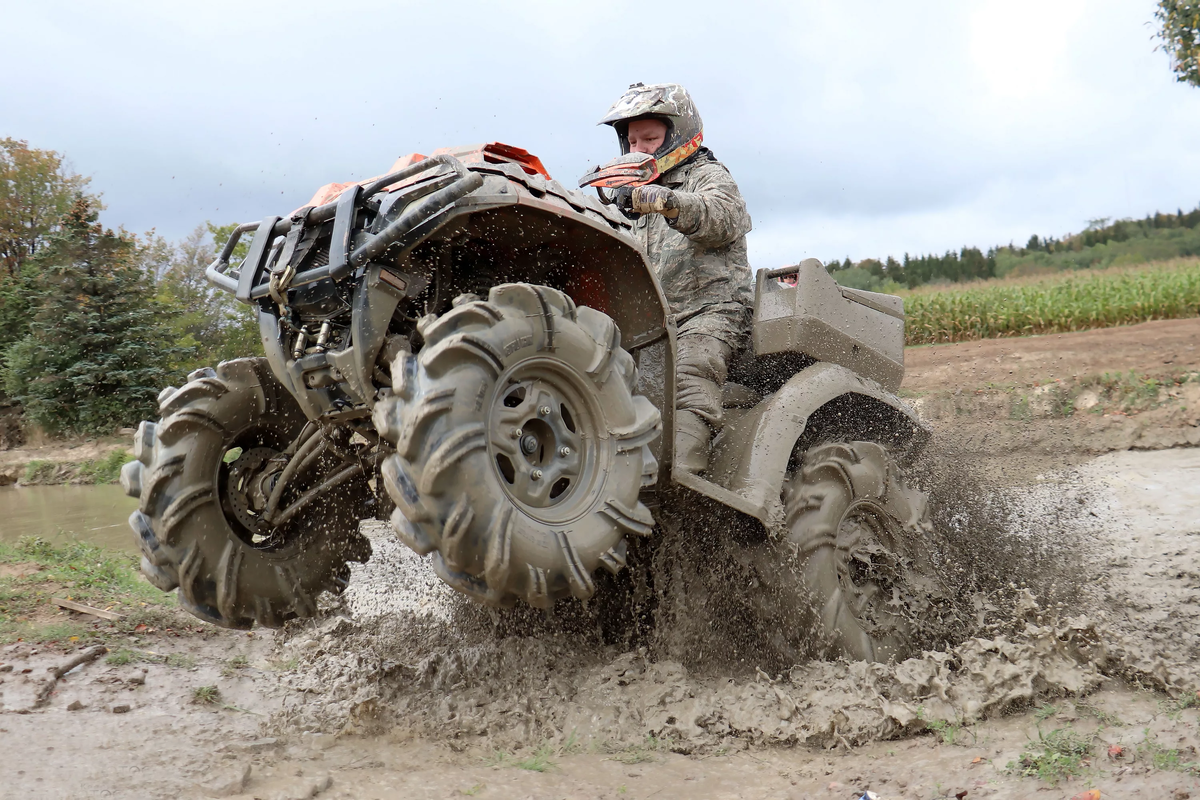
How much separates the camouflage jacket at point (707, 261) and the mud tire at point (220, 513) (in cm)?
171

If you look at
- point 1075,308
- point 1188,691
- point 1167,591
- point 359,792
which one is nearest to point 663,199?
point 359,792

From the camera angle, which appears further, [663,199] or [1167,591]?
[1167,591]

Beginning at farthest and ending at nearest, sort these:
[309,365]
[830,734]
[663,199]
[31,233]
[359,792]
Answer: [31,233]
[663,199]
[830,734]
[309,365]
[359,792]

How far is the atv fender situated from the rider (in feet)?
0.57

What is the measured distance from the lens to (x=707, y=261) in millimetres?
4688

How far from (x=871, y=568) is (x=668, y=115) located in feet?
7.62

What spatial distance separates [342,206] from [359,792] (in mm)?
1819

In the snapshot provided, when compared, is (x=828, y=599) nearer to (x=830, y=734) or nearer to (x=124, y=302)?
(x=830, y=734)

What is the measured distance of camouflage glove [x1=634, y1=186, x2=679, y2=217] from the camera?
4031 mm

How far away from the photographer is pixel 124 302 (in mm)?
21406

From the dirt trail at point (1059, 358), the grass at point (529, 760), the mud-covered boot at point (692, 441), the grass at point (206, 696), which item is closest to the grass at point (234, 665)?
the grass at point (206, 696)

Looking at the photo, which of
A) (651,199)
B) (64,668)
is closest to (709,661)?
(651,199)

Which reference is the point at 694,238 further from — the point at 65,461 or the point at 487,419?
the point at 65,461

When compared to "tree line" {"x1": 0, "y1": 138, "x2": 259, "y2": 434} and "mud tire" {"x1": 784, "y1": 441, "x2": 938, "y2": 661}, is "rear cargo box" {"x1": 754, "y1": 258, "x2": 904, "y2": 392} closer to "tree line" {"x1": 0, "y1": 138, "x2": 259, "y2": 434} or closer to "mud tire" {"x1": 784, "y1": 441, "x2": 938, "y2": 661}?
"mud tire" {"x1": 784, "y1": 441, "x2": 938, "y2": 661}
